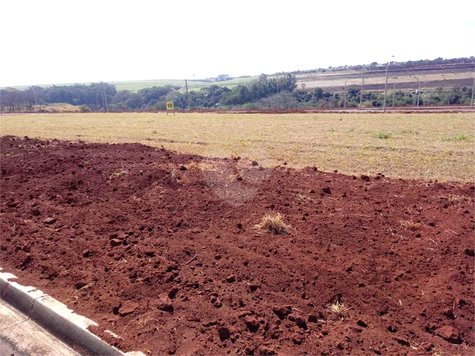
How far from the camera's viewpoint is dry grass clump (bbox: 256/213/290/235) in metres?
5.10

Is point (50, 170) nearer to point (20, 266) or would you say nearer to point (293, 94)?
point (20, 266)

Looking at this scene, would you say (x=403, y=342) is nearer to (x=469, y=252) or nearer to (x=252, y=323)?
(x=252, y=323)

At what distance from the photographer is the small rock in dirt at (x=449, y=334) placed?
123 inches

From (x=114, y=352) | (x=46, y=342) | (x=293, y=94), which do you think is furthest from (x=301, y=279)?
(x=293, y=94)

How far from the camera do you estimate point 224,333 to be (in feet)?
10.4

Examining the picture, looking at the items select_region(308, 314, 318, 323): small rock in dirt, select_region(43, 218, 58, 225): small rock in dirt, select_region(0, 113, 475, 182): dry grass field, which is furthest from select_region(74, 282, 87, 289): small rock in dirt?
select_region(0, 113, 475, 182): dry grass field

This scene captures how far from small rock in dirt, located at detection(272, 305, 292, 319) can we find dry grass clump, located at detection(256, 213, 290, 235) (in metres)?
1.69

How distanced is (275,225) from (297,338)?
7.04 feet

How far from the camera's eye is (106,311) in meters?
3.68

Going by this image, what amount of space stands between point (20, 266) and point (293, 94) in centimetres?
5990

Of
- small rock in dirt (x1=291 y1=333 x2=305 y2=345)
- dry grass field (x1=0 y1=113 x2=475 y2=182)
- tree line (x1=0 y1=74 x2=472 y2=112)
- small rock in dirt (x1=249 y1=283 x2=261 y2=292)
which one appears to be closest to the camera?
small rock in dirt (x1=291 y1=333 x2=305 y2=345)

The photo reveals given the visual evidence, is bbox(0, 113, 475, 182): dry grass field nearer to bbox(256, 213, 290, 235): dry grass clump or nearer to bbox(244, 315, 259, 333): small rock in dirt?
bbox(256, 213, 290, 235): dry grass clump

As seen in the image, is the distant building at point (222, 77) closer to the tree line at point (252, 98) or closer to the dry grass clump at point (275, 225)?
the tree line at point (252, 98)

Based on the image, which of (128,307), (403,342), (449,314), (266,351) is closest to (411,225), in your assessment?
(449,314)
